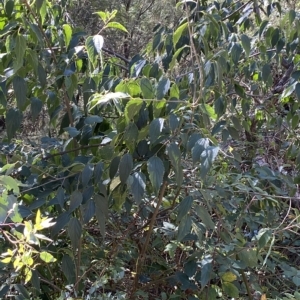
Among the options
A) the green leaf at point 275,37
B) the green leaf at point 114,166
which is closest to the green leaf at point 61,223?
the green leaf at point 114,166

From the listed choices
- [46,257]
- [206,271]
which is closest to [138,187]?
[46,257]

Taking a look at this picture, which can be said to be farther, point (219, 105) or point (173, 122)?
point (219, 105)

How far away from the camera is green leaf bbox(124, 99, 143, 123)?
1.15 metres

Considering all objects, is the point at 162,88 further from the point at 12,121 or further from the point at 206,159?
the point at 12,121

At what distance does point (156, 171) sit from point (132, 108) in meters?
0.15

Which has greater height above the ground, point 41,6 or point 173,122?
point 41,6

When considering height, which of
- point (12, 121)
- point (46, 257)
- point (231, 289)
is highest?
point (12, 121)

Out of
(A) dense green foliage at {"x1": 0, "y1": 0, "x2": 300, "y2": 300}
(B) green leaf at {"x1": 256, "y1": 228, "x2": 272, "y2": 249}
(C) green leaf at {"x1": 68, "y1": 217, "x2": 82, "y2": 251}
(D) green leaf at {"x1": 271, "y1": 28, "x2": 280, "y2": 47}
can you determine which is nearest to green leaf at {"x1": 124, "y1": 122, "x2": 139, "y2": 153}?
(A) dense green foliage at {"x1": 0, "y1": 0, "x2": 300, "y2": 300}

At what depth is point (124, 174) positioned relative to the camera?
3.85 feet

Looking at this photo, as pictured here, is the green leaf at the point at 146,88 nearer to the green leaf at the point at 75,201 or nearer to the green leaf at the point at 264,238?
the green leaf at the point at 75,201

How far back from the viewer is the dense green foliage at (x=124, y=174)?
3.94ft

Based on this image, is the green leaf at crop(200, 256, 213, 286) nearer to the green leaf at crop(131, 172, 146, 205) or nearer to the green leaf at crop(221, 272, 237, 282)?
the green leaf at crop(221, 272, 237, 282)

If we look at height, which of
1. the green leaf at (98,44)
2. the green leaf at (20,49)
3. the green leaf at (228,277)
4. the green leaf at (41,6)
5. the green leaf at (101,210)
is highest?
the green leaf at (41,6)

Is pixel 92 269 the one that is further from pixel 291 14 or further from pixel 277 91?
pixel 277 91
